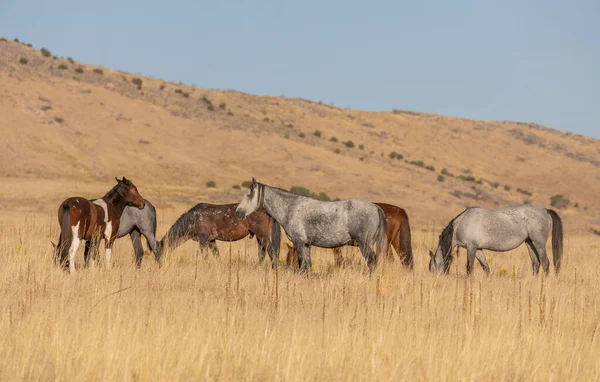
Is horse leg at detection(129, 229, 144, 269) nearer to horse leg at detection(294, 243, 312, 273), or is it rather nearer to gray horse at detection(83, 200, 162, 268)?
gray horse at detection(83, 200, 162, 268)

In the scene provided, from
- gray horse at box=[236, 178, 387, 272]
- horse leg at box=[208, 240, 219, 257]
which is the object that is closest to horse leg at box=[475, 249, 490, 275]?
gray horse at box=[236, 178, 387, 272]

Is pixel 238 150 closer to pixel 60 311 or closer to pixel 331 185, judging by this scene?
pixel 331 185

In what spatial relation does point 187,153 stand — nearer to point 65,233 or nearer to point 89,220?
point 89,220

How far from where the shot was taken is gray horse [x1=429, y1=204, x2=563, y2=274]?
13133 mm

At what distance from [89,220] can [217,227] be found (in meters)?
3.83

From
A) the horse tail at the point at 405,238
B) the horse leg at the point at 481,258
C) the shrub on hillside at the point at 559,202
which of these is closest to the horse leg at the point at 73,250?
the horse tail at the point at 405,238

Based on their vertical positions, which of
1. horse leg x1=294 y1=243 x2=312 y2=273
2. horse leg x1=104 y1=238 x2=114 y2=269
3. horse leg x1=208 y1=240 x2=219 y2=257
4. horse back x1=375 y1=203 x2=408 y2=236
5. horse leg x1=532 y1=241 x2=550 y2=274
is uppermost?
horse back x1=375 y1=203 x2=408 y2=236

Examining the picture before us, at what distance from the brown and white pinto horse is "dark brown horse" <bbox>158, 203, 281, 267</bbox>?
2.08 metres

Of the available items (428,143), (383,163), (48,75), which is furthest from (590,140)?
(48,75)

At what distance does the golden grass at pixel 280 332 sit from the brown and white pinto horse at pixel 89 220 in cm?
100

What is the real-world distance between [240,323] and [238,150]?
1951 inches

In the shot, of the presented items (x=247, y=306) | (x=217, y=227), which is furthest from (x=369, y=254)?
(x=217, y=227)

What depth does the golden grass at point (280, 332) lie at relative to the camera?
18.9 feet

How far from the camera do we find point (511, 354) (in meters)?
6.48
